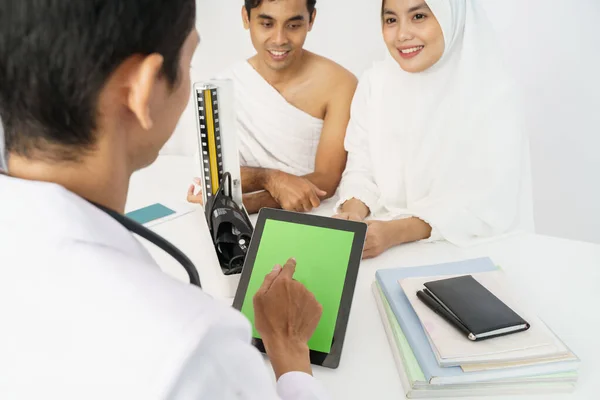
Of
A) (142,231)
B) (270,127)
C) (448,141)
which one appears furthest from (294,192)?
(142,231)

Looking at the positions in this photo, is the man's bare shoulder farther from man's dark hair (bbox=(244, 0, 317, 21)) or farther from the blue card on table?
the blue card on table

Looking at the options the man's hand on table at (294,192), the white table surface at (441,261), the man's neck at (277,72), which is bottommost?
the white table surface at (441,261)

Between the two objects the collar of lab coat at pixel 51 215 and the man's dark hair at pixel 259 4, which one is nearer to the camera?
the collar of lab coat at pixel 51 215

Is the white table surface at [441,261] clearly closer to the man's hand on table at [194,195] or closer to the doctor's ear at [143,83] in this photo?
the man's hand on table at [194,195]

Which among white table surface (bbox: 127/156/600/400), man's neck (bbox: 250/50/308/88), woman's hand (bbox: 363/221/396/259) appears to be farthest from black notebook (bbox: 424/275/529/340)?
man's neck (bbox: 250/50/308/88)

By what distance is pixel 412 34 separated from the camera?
1181 millimetres

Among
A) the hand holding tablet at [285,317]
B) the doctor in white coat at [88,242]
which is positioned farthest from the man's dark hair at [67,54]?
the hand holding tablet at [285,317]

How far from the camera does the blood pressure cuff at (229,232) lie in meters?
1.04

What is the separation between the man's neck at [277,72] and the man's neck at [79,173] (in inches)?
34.3

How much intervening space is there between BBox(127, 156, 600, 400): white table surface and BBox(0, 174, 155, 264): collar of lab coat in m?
0.49

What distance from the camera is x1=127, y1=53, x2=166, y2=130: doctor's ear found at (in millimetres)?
479

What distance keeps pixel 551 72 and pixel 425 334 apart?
2.13ft

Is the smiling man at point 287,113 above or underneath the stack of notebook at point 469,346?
above

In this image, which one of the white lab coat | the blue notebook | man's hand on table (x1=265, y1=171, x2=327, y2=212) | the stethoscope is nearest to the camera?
the white lab coat
